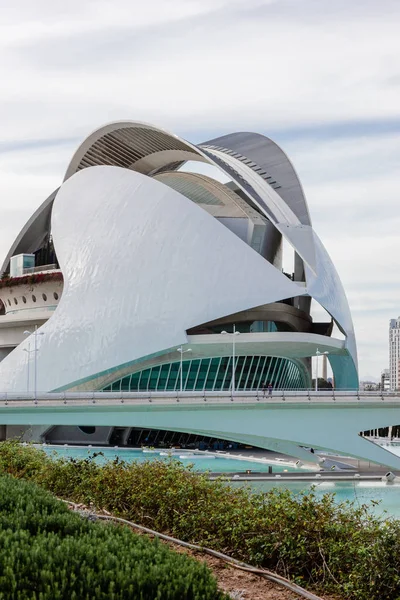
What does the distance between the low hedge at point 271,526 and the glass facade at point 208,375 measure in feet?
93.4

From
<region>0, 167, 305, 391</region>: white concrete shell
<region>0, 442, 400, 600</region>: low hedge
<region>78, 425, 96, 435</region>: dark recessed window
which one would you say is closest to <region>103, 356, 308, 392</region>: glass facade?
<region>0, 167, 305, 391</region>: white concrete shell

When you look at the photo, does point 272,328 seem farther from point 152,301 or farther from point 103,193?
point 103,193

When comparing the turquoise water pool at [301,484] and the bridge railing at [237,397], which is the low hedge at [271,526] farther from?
the bridge railing at [237,397]

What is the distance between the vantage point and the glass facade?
43.4m

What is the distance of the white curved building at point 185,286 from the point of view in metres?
41.3

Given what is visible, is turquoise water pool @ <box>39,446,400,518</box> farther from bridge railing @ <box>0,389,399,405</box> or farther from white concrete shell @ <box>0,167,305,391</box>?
white concrete shell @ <box>0,167,305,391</box>

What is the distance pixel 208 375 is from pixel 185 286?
5218mm

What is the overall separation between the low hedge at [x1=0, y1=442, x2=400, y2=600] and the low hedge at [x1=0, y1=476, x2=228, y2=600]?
213cm

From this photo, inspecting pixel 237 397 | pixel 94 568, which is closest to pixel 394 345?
pixel 237 397

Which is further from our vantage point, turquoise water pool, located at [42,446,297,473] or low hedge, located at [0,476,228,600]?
turquoise water pool, located at [42,446,297,473]

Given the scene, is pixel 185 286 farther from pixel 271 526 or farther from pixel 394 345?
pixel 394 345

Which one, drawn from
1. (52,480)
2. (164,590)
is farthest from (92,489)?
(164,590)

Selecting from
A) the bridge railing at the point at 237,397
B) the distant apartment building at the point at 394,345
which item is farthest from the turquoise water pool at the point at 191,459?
the distant apartment building at the point at 394,345

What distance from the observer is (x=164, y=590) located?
6684 mm
